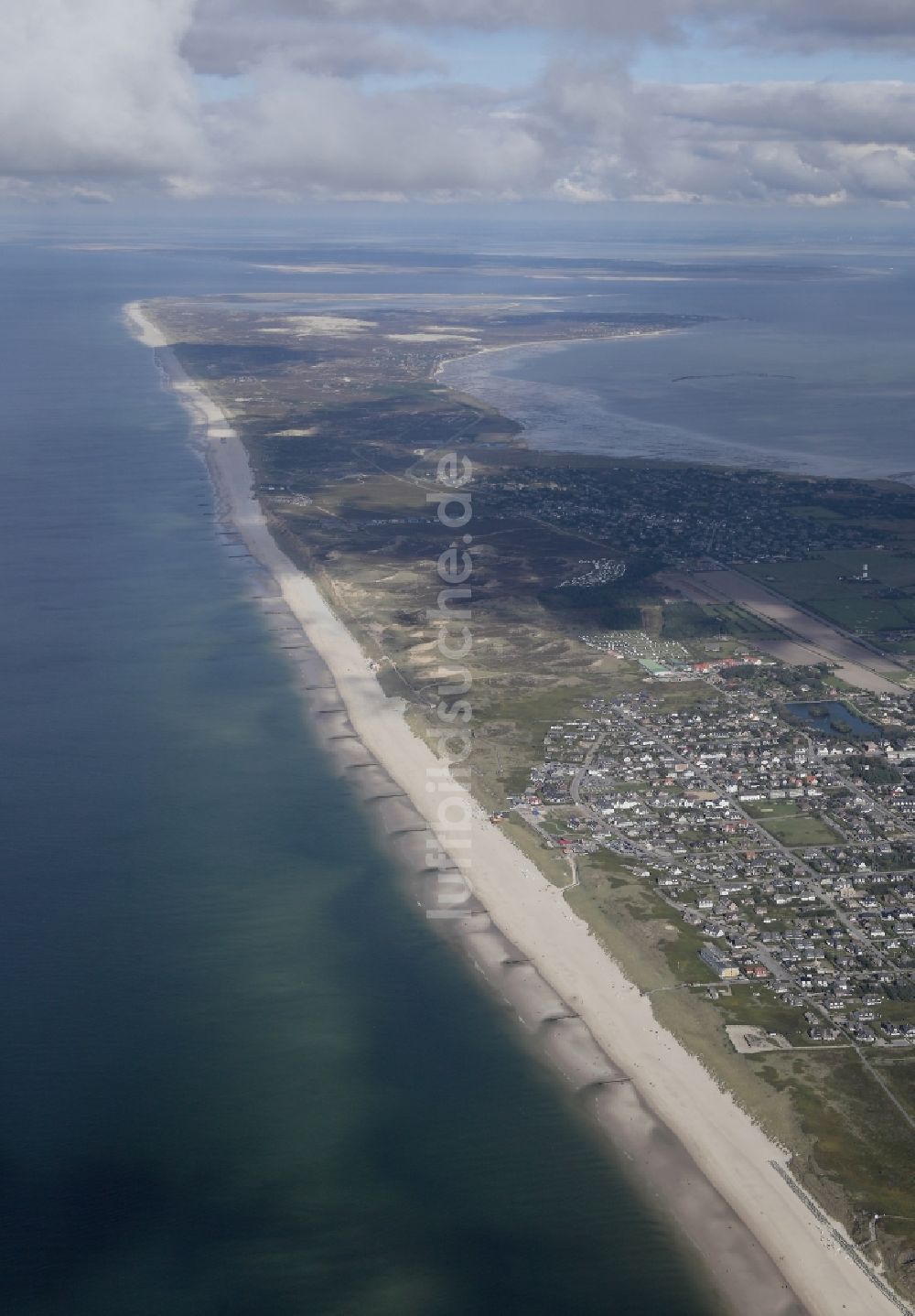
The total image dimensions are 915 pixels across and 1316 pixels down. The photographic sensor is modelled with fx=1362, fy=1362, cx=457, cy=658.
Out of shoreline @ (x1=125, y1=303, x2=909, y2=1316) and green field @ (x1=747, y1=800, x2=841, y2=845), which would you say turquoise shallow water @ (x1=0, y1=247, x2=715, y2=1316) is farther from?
green field @ (x1=747, y1=800, x2=841, y2=845)

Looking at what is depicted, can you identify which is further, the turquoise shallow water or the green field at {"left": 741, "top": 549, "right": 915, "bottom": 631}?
the green field at {"left": 741, "top": 549, "right": 915, "bottom": 631}

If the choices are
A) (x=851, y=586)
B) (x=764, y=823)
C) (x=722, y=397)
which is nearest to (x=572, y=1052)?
(x=764, y=823)

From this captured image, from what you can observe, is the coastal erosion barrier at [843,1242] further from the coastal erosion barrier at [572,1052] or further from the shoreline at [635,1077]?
the coastal erosion barrier at [572,1052]

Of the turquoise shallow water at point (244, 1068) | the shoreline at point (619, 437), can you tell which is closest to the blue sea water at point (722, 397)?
the shoreline at point (619, 437)

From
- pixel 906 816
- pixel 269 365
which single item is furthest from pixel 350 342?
pixel 906 816

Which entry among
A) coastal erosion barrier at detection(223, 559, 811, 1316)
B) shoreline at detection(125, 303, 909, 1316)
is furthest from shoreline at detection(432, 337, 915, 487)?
coastal erosion barrier at detection(223, 559, 811, 1316)

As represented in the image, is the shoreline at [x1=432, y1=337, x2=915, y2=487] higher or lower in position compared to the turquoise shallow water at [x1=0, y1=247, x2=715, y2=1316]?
higher

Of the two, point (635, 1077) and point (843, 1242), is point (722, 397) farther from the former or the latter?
point (843, 1242)
